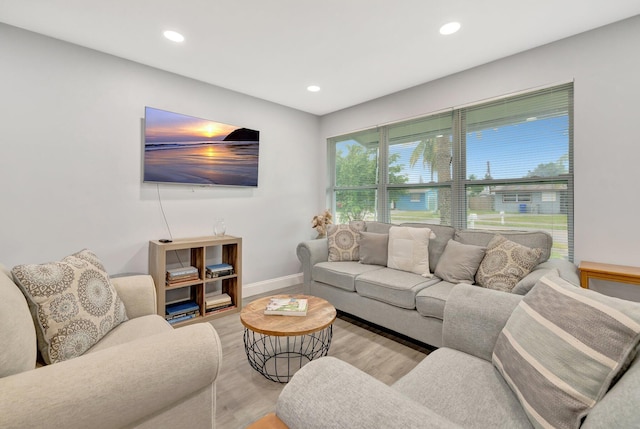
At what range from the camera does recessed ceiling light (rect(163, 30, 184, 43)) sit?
2293 millimetres

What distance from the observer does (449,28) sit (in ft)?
7.33

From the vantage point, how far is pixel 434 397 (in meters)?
1.04

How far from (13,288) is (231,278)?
2.13m

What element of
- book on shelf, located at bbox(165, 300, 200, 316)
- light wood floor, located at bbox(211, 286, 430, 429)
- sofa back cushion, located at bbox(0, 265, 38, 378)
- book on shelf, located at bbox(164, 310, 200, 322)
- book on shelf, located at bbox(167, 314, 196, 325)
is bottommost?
light wood floor, located at bbox(211, 286, 430, 429)

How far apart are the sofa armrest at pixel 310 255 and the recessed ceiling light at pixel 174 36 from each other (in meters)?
2.25

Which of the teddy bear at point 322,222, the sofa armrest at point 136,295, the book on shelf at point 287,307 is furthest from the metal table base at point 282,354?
the teddy bear at point 322,222

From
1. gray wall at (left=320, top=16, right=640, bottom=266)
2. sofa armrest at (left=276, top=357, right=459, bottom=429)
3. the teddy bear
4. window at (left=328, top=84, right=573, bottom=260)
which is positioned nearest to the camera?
sofa armrest at (left=276, top=357, right=459, bottom=429)

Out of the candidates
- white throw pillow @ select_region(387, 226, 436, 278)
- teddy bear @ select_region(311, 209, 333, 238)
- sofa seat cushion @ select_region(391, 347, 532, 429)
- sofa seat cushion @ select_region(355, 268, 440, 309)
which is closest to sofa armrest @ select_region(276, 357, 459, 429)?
sofa seat cushion @ select_region(391, 347, 532, 429)

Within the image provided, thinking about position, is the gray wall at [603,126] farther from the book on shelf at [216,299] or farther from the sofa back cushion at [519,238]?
the book on shelf at [216,299]

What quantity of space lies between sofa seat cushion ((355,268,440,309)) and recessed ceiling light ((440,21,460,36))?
207 cm

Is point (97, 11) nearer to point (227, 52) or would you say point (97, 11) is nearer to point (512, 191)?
point (227, 52)

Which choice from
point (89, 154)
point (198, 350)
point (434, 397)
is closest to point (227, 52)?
point (89, 154)

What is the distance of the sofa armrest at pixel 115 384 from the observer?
777 mm

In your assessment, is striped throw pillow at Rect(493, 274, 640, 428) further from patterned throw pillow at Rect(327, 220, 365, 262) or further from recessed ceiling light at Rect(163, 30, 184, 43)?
recessed ceiling light at Rect(163, 30, 184, 43)
